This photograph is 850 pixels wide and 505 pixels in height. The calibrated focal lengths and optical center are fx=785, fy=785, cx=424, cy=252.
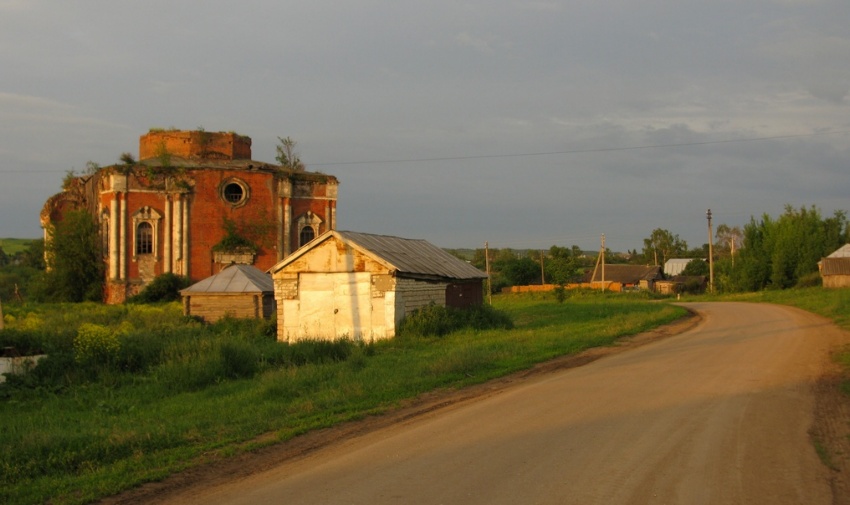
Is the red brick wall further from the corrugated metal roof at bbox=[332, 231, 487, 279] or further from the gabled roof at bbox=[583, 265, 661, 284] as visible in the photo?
the gabled roof at bbox=[583, 265, 661, 284]

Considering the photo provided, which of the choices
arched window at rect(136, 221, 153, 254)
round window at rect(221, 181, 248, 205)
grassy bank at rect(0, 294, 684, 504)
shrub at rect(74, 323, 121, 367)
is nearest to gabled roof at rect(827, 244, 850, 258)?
round window at rect(221, 181, 248, 205)

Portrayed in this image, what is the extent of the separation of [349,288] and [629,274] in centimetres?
7462

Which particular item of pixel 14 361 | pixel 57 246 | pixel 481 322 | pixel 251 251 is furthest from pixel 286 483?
pixel 57 246

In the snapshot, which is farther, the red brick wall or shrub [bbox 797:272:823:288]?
shrub [bbox 797:272:823:288]

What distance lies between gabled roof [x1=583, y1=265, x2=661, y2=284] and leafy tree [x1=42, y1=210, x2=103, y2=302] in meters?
58.7

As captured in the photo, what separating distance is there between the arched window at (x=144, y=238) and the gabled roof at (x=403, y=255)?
21469mm

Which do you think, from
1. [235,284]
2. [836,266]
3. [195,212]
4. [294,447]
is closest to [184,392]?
[294,447]

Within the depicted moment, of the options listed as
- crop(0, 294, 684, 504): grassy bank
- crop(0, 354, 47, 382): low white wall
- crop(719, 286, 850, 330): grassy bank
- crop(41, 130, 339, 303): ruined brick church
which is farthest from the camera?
crop(41, 130, 339, 303): ruined brick church

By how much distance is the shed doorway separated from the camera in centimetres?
2419

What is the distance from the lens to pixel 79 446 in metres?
9.20

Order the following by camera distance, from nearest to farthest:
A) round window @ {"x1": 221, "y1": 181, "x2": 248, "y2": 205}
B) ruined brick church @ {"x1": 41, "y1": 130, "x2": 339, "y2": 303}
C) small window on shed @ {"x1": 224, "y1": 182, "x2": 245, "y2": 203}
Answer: ruined brick church @ {"x1": 41, "y1": 130, "x2": 339, "y2": 303} → round window @ {"x1": 221, "y1": 181, "x2": 248, "y2": 205} → small window on shed @ {"x1": 224, "y1": 182, "x2": 245, "y2": 203}

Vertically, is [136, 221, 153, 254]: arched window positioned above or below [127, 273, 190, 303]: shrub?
above

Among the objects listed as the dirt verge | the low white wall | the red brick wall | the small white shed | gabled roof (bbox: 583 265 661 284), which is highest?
the red brick wall

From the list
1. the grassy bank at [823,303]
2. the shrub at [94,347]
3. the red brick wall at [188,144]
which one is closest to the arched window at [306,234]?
the red brick wall at [188,144]
